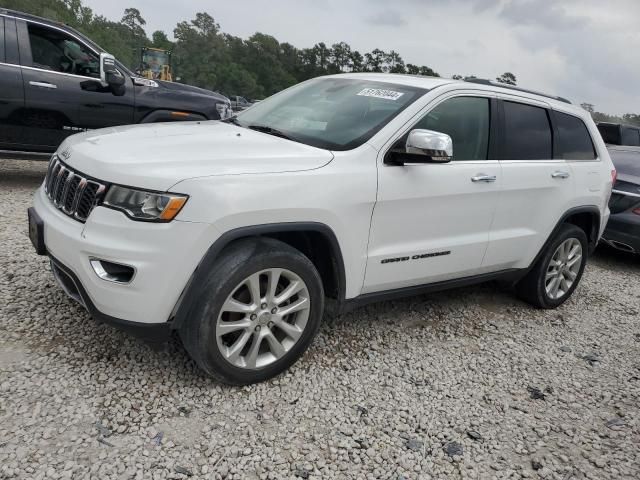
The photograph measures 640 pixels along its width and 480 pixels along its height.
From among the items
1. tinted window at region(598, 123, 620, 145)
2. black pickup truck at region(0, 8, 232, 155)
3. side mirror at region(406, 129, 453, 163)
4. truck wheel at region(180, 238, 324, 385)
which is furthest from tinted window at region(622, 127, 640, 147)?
truck wheel at region(180, 238, 324, 385)

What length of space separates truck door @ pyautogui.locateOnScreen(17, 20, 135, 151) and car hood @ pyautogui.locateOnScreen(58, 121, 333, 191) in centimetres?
345

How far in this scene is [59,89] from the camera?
19.6ft

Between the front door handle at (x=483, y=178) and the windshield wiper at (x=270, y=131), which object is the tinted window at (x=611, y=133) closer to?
the front door handle at (x=483, y=178)

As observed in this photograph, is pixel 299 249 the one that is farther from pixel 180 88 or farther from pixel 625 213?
pixel 625 213

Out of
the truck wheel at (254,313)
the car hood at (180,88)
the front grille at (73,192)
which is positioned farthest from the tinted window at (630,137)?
the front grille at (73,192)

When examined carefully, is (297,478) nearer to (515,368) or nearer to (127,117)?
(515,368)

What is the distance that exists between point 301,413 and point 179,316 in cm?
80

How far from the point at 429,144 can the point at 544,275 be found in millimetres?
2111

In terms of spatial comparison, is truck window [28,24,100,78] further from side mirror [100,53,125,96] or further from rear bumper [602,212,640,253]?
rear bumper [602,212,640,253]

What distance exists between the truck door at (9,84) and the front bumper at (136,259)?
13.7 ft

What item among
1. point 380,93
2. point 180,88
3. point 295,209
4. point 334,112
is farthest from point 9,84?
point 295,209

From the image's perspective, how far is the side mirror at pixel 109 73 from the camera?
6068mm

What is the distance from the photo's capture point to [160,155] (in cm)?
250

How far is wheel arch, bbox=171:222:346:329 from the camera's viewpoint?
2.42 m
